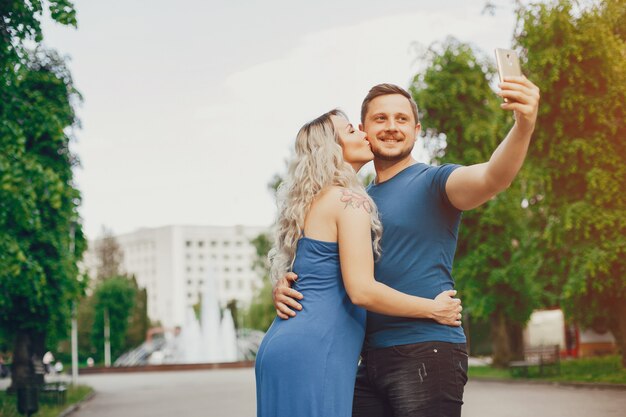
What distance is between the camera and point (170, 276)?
168 m

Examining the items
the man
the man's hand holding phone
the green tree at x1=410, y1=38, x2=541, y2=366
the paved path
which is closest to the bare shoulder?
the man

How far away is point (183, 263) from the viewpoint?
170750mm

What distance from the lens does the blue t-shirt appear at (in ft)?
12.1

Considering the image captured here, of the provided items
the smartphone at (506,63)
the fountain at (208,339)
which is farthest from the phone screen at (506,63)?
the fountain at (208,339)

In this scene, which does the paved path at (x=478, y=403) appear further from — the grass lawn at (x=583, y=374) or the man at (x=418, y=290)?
the man at (x=418, y=290)

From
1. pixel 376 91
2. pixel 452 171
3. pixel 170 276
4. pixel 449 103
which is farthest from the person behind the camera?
pixel 170 276

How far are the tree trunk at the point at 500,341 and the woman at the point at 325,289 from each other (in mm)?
30346

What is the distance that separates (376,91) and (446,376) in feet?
4.29

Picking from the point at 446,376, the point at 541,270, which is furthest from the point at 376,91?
the point at 541,270

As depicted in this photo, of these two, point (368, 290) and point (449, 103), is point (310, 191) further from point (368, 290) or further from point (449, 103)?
point (449, 103)

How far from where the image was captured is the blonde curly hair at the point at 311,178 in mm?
3588

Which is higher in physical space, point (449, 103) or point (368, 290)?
point (449, 103)

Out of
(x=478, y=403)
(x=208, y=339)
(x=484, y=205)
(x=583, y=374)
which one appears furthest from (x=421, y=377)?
(x=208, y=339)

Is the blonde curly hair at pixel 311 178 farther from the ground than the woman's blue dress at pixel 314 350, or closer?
farther from the ground
